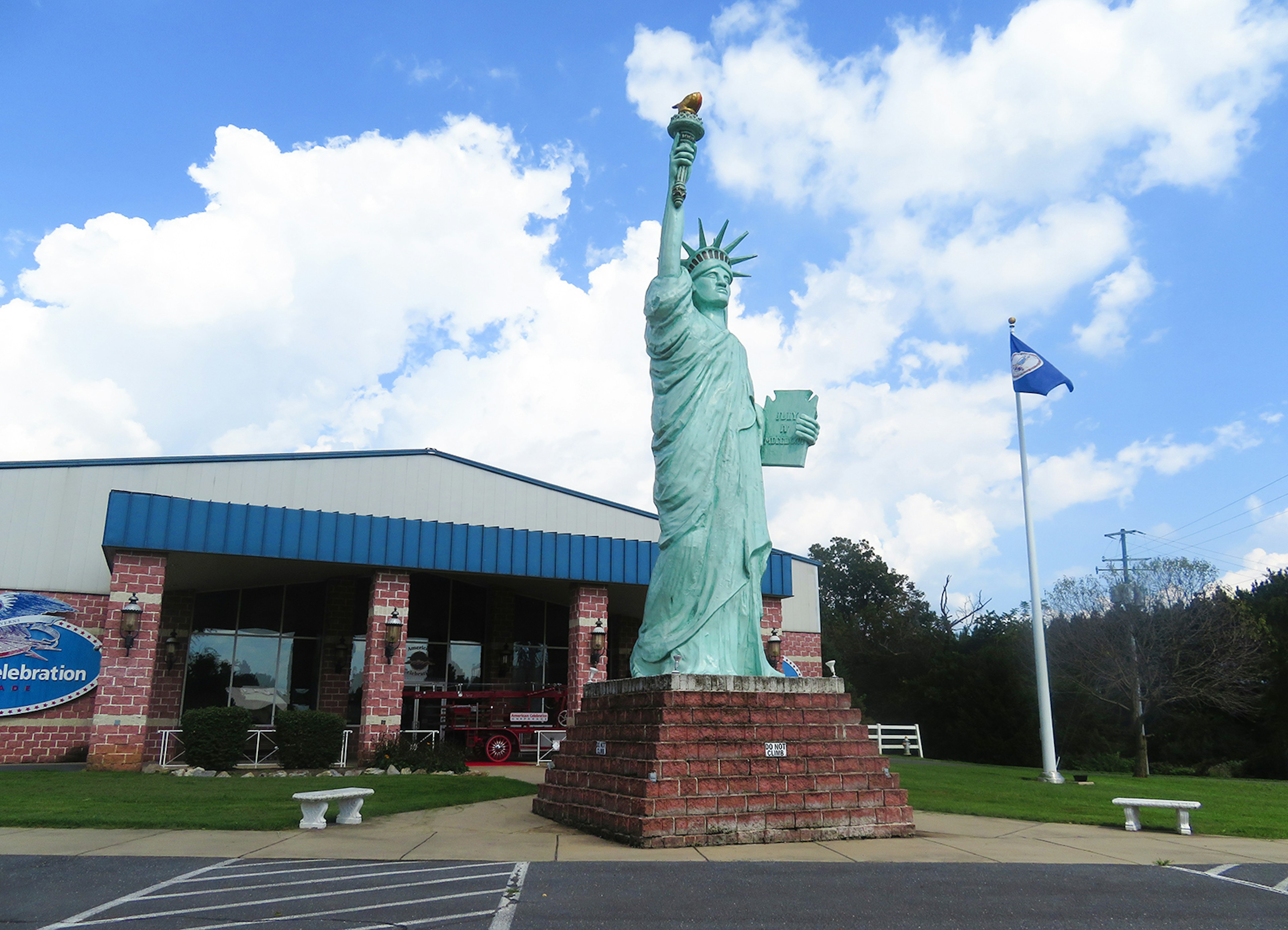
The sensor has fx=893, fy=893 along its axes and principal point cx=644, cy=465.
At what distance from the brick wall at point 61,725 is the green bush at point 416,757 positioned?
590 centimetres

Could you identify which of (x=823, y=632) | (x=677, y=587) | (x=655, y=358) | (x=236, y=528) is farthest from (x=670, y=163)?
(x=823, y=632)

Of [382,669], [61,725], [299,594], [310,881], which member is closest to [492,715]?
[382,669]

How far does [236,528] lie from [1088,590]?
2465cm

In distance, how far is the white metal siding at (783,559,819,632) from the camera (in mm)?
25641

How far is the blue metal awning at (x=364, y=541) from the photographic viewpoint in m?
16.2

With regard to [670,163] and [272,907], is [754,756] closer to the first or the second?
[272,907]

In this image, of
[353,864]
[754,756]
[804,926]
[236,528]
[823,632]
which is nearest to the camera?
[804,926]

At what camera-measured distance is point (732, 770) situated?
27.9 ft

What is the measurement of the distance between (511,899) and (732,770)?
324 cm

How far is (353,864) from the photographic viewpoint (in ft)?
23.7

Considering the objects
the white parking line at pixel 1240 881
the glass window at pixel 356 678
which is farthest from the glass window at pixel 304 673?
the white parking line at pixel 1240 881

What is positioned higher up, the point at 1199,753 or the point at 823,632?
the point at 823,632

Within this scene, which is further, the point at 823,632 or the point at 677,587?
the point at 823,632

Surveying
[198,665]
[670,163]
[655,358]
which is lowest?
[198,665]
